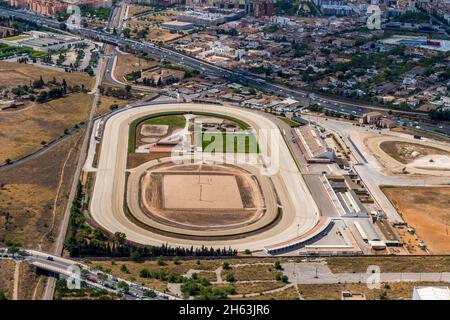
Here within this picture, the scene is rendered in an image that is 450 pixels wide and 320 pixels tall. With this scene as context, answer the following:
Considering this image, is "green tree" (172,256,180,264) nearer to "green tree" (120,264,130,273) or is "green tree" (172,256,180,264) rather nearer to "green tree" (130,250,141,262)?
"green tree" (130,250,141,262)

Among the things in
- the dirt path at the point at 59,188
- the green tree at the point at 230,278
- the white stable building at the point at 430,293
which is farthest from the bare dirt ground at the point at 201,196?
the white stable building at the point at 430,293

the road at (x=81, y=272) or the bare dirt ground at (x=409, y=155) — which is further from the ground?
the road at (x=81, y=272)

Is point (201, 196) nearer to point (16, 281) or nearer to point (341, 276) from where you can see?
point (341, 276)

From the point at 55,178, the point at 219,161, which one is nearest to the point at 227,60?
the point at 219,161

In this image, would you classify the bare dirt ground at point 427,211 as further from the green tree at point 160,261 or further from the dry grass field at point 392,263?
the green tree at point 160,261

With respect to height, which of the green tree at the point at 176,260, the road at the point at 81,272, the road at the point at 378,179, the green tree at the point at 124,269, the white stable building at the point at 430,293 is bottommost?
the road at the point at 378,179

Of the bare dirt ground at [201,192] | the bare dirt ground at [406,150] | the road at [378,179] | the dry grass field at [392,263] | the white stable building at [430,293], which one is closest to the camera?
the white stable building at [430,293]

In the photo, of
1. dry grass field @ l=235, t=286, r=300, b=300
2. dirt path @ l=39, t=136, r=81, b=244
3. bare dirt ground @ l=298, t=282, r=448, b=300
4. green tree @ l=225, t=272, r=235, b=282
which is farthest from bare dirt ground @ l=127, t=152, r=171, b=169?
bare dirt ground @ l=298, t=282, r=448, b=300
